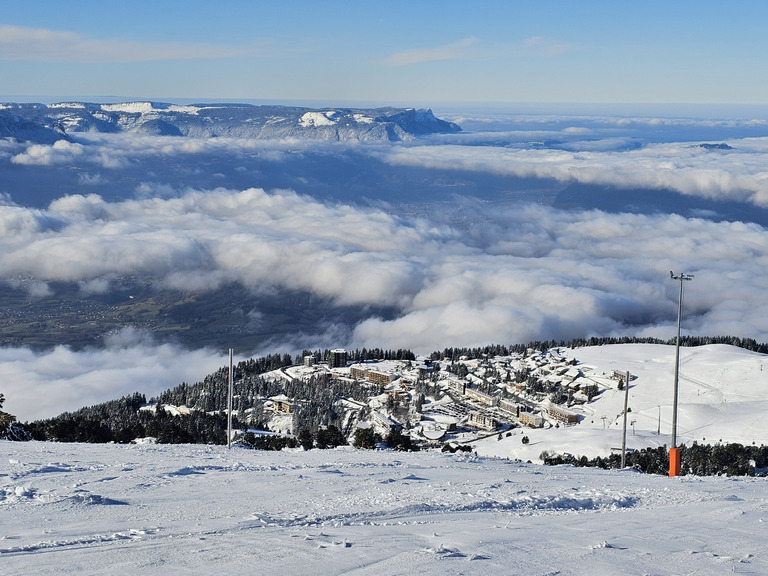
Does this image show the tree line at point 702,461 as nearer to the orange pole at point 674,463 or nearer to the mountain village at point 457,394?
the mountain village at point 457,394

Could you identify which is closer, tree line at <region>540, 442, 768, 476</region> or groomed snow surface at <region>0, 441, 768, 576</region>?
groomed snow surface at <region>0, 441, 768, 576</region>

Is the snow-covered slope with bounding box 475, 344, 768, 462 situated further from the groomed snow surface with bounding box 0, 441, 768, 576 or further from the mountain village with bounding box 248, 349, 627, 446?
the groomed snow surface with bounding box 0, 441, 768, 576

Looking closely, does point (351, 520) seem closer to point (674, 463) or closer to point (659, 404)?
→ point (674, 463)

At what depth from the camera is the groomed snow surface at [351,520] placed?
9422 mm

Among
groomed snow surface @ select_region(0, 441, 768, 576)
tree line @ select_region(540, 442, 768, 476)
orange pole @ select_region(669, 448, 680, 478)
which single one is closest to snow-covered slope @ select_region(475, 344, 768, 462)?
tree line @ select_region(540, 442, 768, 476)

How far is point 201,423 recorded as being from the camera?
5669 cm

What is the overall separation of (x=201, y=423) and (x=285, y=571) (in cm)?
4938

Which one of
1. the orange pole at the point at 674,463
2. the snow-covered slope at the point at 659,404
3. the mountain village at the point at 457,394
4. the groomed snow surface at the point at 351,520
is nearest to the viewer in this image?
the groomed snow surface at the point at 351,520

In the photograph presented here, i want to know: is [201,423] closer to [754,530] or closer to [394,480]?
[394,480]

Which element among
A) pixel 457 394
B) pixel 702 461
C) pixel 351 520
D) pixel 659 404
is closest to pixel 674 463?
pixel 351 520

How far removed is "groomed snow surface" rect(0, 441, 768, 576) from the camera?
30.9 feet

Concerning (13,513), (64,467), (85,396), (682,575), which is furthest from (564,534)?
(85,396)

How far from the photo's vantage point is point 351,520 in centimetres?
1155

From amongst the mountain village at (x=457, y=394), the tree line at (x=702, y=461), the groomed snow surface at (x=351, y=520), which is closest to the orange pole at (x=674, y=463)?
the groomed snow surface at (x=351, y=520)
